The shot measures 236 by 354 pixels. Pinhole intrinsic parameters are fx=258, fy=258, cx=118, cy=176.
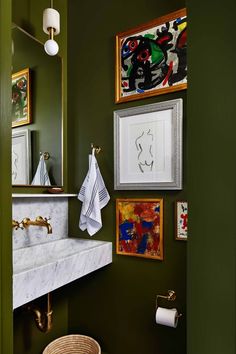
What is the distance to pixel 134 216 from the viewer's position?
1849 millimetres

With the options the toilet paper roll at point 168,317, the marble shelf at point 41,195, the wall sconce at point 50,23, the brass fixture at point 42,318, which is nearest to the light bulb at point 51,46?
the wall sconce at point 50,23

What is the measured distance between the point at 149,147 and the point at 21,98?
3.16 ft

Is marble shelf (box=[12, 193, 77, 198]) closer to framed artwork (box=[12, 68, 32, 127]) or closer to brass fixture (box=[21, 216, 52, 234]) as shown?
brass fixture (box=[21, 216, 52, 234])

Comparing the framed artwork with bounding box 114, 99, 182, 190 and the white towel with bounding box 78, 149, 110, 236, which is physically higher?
the framed artwork with bounding box 114, 99, 182, 190

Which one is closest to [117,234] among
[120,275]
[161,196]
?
[120,275]


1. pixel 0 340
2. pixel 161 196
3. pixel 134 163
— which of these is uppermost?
pixel 134 163

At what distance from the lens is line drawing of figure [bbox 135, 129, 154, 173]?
179 centimetres

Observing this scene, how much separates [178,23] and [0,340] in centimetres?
187

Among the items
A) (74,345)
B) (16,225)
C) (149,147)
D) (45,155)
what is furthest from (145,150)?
(74,345)

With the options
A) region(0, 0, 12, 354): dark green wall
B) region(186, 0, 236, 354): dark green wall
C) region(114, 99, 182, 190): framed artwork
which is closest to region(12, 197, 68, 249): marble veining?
region(114, 99, 182, 190): framed artwork

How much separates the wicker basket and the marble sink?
0.58 m

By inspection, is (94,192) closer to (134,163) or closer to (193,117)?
(134,163)

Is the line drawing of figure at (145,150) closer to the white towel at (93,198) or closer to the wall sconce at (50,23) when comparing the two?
the white towel at (93,198)

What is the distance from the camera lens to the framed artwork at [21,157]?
69.0 inches
